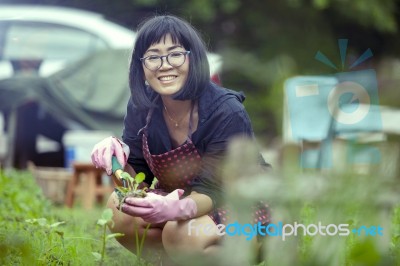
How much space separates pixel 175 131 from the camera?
6.70 ft

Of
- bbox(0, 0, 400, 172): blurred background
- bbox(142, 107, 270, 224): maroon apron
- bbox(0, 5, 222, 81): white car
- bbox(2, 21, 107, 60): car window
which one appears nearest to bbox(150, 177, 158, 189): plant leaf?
bbox(142, 107, 270, 224): maroon apron

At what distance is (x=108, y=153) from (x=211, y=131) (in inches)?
7.7

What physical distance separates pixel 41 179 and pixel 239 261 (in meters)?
4.27

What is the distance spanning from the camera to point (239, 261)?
117 centimetres

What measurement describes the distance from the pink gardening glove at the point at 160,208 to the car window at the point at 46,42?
202cm

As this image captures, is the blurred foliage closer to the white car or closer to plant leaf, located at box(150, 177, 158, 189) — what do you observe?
the white car

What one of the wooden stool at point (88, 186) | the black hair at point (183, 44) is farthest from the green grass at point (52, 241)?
the wooden stool at point (88, 186)

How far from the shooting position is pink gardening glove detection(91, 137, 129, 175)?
199 cm

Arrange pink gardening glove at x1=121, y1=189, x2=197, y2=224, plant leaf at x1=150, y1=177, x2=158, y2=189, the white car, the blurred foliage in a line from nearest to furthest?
the blurred foliage < pink gardening glove at x1=121, y1=189, x2=197, y2=224 < plant leaf at x1=150, y1=177, x2=158, y2=189 < the white car

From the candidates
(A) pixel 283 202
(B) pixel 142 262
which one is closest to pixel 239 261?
(A) pixel 283 202

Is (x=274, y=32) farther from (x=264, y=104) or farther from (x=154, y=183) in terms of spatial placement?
(x=264, y=104)

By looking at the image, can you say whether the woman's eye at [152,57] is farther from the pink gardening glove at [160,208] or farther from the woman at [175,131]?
the pink gardening glove at [160,208]

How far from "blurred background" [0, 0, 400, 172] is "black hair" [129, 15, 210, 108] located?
0.07m

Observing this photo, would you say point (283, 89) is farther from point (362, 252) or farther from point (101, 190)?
point (101, 190)
